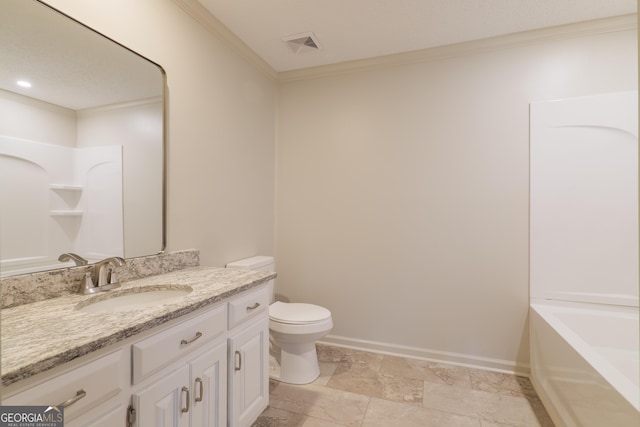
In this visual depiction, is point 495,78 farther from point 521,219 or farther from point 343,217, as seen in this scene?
point 343,217

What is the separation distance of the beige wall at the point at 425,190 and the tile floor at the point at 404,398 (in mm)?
236

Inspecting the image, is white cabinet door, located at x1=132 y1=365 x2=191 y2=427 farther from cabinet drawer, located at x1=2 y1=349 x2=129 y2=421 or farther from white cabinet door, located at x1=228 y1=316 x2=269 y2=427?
white cabinet door, located at x1=228 y1=316 x2=269 y2=427

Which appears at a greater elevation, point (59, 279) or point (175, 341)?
point (59, 279)

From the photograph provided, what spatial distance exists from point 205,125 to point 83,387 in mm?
1623

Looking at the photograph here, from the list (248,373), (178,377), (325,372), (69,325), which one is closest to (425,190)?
(325,372)

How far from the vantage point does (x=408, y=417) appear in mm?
1872

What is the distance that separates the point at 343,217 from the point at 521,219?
1365 mm

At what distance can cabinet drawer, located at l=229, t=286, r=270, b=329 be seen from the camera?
1498 mm

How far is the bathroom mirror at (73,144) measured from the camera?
1.20m

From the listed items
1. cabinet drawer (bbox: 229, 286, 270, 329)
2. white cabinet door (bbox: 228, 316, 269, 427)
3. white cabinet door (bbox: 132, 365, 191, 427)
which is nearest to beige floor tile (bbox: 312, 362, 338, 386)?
white cabinet door (bbox: 228, 316, 269, 427)

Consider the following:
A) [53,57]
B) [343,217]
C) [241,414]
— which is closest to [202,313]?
[241,414]

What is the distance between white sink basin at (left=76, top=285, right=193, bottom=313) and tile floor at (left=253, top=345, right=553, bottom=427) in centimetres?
93

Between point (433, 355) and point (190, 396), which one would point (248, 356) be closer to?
point (190, 396)

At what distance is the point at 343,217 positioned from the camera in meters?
2.80
